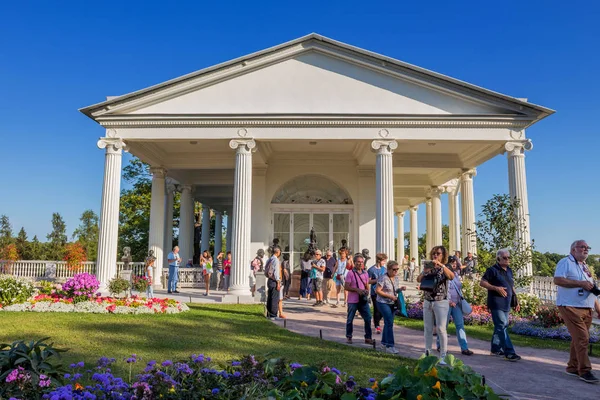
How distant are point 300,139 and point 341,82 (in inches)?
108

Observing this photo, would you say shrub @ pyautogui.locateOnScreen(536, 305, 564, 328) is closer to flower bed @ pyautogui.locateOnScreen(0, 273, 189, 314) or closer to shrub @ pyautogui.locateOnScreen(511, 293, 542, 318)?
shrub @ pyautogui.locateOnScreen(511, 293, 542, 318)

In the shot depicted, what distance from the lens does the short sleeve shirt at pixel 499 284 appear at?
24.1 ft

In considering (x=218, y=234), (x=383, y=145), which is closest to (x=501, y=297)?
(x=383, y=145)

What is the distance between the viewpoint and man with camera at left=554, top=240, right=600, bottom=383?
6102 mm

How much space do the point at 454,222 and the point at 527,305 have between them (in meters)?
10.7

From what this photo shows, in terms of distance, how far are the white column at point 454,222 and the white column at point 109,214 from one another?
49.9ft

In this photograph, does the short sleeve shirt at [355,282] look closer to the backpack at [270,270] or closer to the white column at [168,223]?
the backpack at [270,270]

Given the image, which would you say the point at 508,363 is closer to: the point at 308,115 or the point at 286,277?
the point at 286,277

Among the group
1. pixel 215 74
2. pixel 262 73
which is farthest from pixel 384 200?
pixel 215 74

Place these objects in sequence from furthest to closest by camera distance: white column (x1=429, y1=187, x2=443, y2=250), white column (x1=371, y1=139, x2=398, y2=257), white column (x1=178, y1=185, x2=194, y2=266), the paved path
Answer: white column (x1=429, y1=187, x2=443, y2=250)
white column (x1=178, y1=185, x2=194, y2=266)
white column (x1=371, y1=139, x2=398, y2=257)
the paved path

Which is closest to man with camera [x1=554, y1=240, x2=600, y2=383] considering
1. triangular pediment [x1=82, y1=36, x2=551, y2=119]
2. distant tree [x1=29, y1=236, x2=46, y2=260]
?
triangular pediment [x1=82, y1=36, x2=551, y2=119]

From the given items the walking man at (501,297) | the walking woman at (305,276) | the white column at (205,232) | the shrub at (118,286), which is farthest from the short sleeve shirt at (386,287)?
the white column at (205,232)

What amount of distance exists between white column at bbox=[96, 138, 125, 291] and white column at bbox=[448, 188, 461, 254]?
15.2m

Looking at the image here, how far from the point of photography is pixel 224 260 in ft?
62.2
